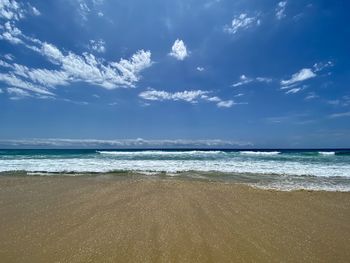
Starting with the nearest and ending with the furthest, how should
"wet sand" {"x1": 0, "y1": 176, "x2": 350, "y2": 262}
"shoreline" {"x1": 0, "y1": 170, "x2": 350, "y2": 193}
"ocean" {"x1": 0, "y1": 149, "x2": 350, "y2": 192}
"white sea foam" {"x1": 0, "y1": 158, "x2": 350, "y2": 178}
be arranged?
"wet sand" {"x1": 0, "y1": 176, "x2": 350, "y2": 262}
"shoreline" {"x1": 0, "y1": 170, "x2": 350, "y2": 193}
"ocean" {"x1": 0, "y1": 149, "x2": 350, "y2": 192}
"white sea foam" {"x1": 0, "y1": 158, "x2": 350, "y2": 178}

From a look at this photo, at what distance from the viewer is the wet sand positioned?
3.44 m

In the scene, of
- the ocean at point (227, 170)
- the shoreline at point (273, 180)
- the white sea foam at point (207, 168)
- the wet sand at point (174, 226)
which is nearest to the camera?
the wet sand at point (174, 226)

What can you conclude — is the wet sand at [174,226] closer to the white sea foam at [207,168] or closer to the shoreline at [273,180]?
the shoreline at [273,180]

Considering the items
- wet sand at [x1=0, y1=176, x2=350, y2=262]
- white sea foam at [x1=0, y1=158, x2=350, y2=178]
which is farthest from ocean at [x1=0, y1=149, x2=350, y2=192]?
wet sand at [x1=0, y1=176, x2=350, y2=262]

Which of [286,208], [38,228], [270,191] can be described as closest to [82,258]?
[38,228]

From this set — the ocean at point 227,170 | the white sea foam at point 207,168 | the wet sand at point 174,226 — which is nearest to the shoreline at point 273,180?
the ocean at point 227,170

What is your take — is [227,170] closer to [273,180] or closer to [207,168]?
[207,168]

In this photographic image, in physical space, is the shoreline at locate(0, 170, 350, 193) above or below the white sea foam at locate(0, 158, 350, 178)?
below

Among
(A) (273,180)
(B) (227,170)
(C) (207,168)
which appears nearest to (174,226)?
(A) (273,180)

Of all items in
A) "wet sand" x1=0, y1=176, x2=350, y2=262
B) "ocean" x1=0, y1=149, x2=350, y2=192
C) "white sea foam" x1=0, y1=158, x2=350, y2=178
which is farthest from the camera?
"white sea foam" x1=0, y1=158, x2=350, y2=178

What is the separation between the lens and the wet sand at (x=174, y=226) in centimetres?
344

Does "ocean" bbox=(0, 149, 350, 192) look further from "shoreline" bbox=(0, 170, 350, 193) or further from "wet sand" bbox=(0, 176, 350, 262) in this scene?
"wet sand" bbox=(0, 176, 350, 262)

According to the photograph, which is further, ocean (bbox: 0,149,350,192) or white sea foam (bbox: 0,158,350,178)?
white sea foam (bbox: 0,158,350,178)

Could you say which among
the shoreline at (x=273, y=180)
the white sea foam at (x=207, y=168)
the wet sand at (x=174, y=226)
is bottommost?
the wet sand at (x=174, y=226)
